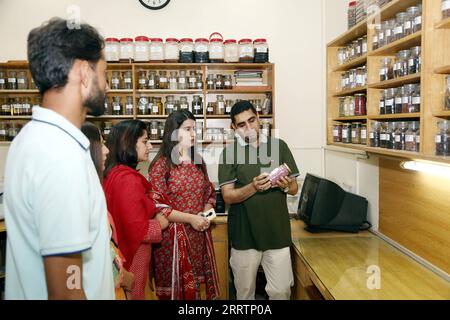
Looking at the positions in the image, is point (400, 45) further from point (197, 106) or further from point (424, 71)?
point (197, 106)

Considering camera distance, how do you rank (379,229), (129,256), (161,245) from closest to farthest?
(129,256)
(161,245)
(379,229)

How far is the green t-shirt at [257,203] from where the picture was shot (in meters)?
2.15

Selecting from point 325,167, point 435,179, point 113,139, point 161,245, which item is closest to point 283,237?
point 161,245

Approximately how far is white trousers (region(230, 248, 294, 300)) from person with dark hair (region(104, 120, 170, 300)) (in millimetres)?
551

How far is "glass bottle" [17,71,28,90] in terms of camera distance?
10.6 ft

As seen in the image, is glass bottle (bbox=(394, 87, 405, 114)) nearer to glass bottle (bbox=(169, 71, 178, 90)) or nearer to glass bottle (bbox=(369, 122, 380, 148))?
glass bottle (bbox=(369, 122, 380, 148))

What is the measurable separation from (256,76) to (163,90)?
2.79 ft

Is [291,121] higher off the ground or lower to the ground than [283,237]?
higher

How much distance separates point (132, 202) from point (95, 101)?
88 cm

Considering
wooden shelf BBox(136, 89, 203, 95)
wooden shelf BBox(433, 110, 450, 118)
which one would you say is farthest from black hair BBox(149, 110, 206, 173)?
wooden shelf BBox(433, 110, 450, 118)

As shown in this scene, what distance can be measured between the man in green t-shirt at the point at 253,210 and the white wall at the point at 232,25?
1.36 metres

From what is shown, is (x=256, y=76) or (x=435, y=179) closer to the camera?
(x=435, y=179)

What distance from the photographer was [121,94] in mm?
3320

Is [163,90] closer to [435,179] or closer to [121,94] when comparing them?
[121,94]
